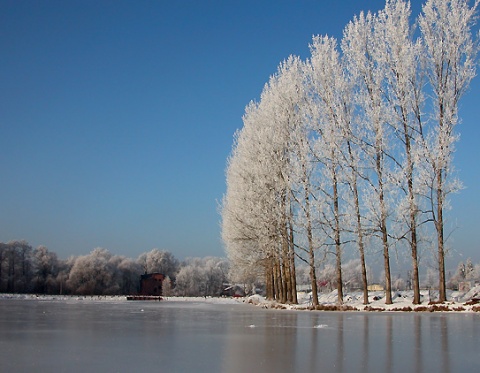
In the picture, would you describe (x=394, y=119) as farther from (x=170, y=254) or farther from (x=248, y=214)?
(x=170, y=254)

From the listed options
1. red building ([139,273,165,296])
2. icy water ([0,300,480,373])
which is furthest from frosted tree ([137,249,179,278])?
icy water ([0,300,480,373])

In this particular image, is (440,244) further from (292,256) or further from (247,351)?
(247,351)

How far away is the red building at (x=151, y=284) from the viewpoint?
120938 mm

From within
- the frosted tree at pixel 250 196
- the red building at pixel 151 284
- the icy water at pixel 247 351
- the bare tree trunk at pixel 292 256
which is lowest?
the red building at pixel 151 284

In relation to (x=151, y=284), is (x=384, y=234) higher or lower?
higher

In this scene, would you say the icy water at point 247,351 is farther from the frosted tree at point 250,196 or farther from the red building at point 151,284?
the red building at point 151,284

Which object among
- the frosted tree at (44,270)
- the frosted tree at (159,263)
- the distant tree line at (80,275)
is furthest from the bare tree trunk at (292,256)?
the frosted tree at (159,263)

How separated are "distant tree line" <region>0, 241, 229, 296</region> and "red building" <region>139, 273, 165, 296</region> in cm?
332

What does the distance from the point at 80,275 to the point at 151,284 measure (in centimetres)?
2036

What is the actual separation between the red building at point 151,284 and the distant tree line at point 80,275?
3.32m

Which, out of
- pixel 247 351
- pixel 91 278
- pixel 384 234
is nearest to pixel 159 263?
pixel 91 278

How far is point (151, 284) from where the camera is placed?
122 metres

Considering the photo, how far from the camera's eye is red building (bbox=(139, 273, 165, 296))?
A: 121 metres

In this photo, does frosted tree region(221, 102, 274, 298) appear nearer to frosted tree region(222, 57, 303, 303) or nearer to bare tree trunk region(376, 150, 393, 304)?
frosted tree region(222, 57, 303, 303)
